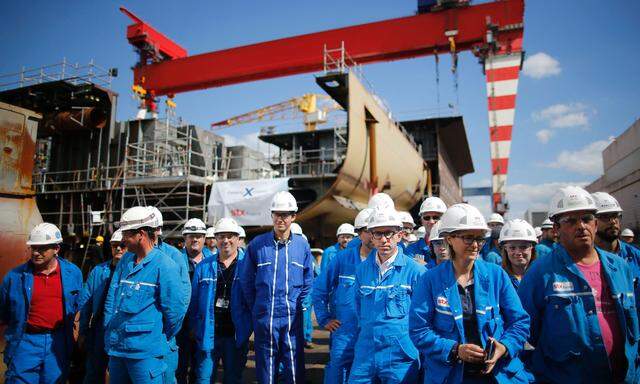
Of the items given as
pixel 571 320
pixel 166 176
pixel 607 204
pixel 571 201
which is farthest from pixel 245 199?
pixel 571 320

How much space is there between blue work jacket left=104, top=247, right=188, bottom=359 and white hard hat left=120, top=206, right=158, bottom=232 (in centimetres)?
23

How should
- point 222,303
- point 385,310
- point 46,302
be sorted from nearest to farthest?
point 385,310, point 46,302, point 222,303

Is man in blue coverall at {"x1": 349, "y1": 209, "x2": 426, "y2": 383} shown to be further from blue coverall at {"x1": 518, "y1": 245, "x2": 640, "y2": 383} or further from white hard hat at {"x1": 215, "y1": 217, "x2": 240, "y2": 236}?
white hard hat at {"x1": 215, "y1": 217, "x2": 240, "y2": 236}

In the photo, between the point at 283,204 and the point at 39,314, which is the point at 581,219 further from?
the point at 39,314

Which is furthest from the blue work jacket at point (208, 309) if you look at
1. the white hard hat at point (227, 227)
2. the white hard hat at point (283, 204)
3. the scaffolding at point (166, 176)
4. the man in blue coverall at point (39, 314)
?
the scaffolding at point (166, 176)

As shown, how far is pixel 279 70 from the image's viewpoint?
16094 mm

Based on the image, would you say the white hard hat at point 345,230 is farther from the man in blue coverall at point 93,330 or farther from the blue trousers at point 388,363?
the blue trousers at point 388,363

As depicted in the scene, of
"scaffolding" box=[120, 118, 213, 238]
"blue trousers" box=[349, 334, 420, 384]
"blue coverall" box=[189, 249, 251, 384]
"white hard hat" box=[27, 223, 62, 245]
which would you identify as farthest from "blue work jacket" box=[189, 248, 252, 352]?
"scaffolding" box=[120, 118, 213, 238]

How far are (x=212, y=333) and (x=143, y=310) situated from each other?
1186 mm

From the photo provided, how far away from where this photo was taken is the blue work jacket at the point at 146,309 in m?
2.82

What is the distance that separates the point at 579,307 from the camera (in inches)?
89.7

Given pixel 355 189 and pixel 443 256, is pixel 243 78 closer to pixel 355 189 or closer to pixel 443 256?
pixel 355 189

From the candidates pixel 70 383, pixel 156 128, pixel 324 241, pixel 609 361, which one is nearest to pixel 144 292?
pixel 70 383

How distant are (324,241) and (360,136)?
421 cm
